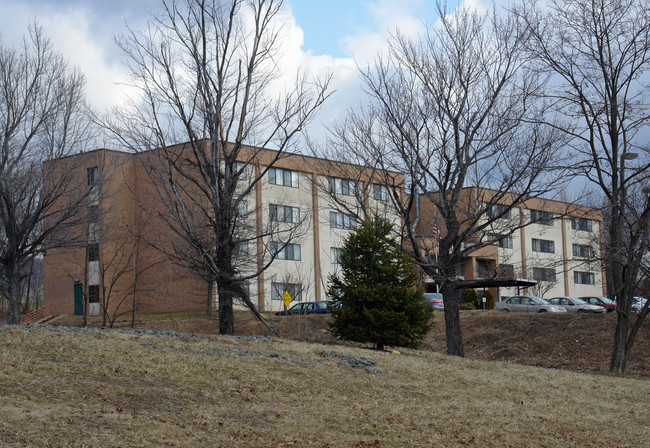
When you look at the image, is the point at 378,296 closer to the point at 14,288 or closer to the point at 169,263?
the point at 14,288

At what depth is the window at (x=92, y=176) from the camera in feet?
85.6

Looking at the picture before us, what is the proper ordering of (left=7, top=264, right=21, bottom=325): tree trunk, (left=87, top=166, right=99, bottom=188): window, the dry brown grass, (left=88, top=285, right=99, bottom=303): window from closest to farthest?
1. the dry brown grass
2. (left=7, top=264, right=21, bottom=325): tree trunk
3. (left=87, top=166, right=99, bottom=188): window
4. (left=88, top=285, right=99, bottom=303): window

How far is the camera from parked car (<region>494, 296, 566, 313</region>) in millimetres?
42281

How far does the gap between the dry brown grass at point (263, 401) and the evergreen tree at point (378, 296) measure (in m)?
4.88

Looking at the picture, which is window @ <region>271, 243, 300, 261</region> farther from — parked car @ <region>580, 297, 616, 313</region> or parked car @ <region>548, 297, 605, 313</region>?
parked car @ <region>580, 297, 616, 313</region>

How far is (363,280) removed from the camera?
20125mm

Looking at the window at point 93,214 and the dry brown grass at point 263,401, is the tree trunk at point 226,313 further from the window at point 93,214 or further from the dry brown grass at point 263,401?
the window at point 93,214

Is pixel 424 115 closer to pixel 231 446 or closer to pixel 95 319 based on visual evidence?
pixel 231 446

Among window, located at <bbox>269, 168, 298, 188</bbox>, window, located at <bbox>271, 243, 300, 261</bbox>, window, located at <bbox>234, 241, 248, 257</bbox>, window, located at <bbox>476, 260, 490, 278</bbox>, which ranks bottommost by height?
window, located at <bbox>476, 260, 490, 278</bbox>

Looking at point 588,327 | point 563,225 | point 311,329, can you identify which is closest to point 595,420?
point 588,327

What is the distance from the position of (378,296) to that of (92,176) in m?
12.8

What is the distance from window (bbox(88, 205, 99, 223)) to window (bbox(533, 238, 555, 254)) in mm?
44537

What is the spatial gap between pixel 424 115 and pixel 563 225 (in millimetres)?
52032

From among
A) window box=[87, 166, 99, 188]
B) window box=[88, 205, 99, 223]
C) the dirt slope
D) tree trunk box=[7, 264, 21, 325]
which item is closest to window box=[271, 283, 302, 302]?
the dirt slope
